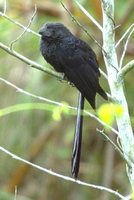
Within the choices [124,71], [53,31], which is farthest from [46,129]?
[124,71]

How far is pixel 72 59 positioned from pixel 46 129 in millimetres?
2336

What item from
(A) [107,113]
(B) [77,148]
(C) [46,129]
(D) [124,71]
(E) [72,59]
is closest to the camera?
(A) [107,113]

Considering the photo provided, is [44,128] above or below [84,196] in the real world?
above

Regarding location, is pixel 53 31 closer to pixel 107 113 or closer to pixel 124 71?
pixel 124 71

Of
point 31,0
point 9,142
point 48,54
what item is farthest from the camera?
point 9,142

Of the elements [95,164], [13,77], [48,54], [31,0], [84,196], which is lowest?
[84,196]

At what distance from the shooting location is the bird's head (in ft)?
10.3

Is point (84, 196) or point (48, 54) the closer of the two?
point (48, 54)

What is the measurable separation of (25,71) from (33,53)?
167 mm

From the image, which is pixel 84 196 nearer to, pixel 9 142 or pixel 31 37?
pixel 9 142

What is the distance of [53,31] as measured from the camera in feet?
10.4

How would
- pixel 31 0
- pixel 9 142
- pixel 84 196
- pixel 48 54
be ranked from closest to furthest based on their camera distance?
1. pixel 48 54
2. pixel 31 0
3. pixel 9 142
4. pixel 84 196

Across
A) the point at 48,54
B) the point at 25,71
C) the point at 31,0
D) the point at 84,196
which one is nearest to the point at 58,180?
the point at 84,196

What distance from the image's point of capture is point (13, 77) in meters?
5.45
